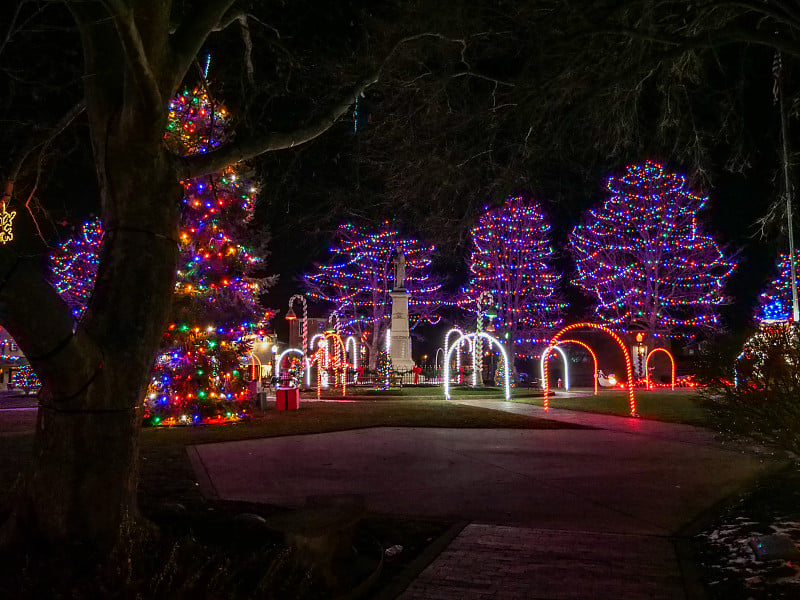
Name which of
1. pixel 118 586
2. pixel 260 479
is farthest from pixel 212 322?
pixel 118 586

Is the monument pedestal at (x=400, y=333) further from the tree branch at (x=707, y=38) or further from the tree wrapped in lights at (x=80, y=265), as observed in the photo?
the tree branch at (x=707, y=38)

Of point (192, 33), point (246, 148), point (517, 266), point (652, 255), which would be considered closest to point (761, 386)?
point (246, 148)

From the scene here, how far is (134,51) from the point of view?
415cm

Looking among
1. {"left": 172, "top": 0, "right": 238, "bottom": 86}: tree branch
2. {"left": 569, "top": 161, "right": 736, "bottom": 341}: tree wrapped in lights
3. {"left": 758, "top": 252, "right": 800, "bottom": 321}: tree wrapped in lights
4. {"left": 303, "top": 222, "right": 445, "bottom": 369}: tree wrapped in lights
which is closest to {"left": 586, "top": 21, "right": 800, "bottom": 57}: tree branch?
{"left": 172, "top": 0, "right": 238, "bottom": 86}: tree branch

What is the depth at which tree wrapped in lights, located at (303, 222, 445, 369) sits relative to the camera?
4019cm

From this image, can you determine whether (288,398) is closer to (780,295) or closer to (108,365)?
(108,365)

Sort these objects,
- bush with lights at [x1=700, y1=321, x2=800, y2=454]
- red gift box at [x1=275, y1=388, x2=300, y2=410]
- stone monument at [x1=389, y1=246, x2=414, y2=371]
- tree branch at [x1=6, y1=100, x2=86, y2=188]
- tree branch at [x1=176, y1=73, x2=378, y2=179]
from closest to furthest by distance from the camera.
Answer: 1. tree branch at [x1=176, y1=73, x2=378, y2=179]
2. tree branch at [x1=6, y1=100, x2=86, y2=188]
3. bush with lights at [x1=700, y1=321, x2=800, y2=454]
4. red gift box at [x1=275, y1=388, x2=300, y2=410]
5. stone monument at [x1=389, y1=246, x2=414, y2=371]

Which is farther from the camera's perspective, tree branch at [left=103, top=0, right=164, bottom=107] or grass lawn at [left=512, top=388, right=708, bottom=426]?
grass lawn at [left=512, top=388, right=708, bottom=426]

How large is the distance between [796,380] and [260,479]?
616 cm

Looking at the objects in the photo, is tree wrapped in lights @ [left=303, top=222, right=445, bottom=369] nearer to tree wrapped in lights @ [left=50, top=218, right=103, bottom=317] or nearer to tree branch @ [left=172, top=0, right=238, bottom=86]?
tree wrapped in lights @ [left=50, top=218, right=103, bottom=317]

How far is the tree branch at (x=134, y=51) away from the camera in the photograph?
391 centimetres

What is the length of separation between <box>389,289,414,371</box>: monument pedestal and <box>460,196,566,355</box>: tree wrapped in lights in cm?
594

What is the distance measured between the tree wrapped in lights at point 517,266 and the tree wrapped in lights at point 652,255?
92.7 inches

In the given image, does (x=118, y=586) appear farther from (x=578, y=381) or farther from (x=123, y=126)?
(x=578, y=381)
